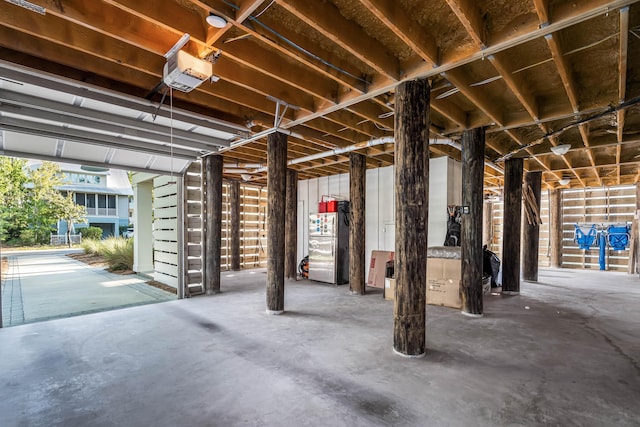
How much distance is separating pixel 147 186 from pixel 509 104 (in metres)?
8.88

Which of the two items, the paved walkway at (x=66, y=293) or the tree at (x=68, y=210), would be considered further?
the tree at (x=68, y=210)

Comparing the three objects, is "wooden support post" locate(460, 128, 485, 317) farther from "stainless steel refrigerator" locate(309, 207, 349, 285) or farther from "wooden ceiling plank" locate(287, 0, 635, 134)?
"stainless steel refrigerator" locate(309, 207, 349, 285)

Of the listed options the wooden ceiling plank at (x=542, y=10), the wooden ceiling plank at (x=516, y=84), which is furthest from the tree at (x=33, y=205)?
the wooden ceiling plank at (x=542, y=10)

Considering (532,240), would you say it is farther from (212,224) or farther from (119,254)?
(119,254)

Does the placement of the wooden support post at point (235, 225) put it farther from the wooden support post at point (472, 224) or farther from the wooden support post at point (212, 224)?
the wooden support post at point (472, 224)

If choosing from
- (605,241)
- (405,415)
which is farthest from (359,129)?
(605,241)

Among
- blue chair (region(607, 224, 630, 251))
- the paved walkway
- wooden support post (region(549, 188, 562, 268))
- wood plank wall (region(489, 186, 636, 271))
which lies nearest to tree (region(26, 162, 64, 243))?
the paved walkway

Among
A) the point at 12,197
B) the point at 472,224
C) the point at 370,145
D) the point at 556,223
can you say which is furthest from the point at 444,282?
the point at 12,197

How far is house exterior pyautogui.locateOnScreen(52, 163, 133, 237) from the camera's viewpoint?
2119 centimetres

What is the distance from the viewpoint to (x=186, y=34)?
2604 mm

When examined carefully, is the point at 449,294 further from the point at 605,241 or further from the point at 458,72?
the point at 605,241

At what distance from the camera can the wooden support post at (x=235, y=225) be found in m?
9.39

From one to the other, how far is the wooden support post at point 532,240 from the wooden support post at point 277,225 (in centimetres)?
692

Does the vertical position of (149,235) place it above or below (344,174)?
below
